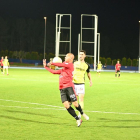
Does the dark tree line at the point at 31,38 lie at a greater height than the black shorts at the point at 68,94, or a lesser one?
greater

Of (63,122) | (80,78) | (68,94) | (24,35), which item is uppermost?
(24,35)

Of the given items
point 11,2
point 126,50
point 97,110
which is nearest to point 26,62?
point 126,50

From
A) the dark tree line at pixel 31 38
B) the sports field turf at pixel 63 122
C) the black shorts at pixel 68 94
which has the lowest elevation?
the sports field turf at pixel 63 122

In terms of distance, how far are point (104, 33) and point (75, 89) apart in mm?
138018

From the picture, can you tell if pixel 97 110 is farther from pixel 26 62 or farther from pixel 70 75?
pixel 26 62

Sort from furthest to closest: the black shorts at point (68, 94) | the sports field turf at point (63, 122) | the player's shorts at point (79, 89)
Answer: the player's shorts at point (79, 89)
the black shorts at point (68, 94)
the sports field turf at point (63, 122)

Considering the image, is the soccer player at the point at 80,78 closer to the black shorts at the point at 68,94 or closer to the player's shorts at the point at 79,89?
the player's shorts at the point at 79,89

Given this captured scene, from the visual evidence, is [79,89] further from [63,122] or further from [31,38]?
[31,38]

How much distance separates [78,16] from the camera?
150m

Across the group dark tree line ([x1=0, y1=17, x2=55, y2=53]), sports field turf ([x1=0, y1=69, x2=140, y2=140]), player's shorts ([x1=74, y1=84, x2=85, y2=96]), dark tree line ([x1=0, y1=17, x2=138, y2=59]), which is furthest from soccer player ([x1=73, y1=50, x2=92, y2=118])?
dark tree line ([x1=0, y1=17, x2=55, y2=53])

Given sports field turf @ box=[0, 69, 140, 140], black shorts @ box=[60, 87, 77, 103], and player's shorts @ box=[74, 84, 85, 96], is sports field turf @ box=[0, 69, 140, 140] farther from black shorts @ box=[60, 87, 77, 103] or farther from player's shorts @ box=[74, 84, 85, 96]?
player's shorts @ box=[74, 84, 85, 96]

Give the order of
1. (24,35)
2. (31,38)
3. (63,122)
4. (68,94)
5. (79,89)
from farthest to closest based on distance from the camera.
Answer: (24,35) < (31,38) < (79,89) < (63,122) < (68,94)

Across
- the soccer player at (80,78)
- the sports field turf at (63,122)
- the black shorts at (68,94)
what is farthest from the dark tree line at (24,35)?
the black shorts at (68,94)

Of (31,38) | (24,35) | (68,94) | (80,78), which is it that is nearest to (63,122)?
(68,94)
